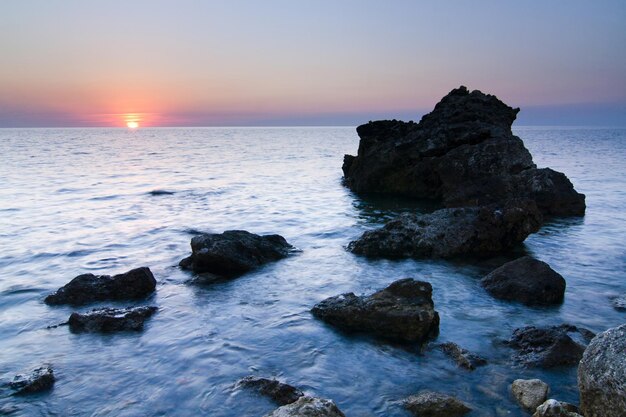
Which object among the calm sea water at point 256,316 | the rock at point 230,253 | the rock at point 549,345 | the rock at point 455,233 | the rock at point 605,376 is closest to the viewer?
the rock at point 605,376

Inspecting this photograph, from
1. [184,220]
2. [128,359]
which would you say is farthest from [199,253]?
[184,220]

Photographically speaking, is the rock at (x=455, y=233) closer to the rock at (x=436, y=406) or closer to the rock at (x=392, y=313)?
the rock at (x=392, y=313)

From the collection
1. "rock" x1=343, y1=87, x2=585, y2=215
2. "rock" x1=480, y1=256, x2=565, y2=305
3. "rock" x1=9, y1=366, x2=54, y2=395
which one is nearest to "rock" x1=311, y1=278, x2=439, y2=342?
"rock" x1=480, y1=256, x2=565, y2=305

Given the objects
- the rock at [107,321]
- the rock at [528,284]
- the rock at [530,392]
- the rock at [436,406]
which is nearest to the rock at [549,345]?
the rock at [530,392]

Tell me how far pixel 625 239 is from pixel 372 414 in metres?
14.9

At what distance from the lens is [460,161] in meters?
24.1

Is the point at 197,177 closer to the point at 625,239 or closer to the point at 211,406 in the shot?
the point at 625,239

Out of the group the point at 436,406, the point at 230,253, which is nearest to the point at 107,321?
the point at 230,253

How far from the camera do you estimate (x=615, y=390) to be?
527 centimetres

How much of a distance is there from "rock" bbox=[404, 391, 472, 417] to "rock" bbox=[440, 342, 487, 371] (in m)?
1.24

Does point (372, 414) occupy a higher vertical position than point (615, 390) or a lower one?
lower

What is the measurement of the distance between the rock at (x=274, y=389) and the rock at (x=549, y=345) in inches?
150

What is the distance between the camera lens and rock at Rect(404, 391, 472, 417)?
6.50 metres

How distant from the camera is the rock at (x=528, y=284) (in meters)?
10.8
